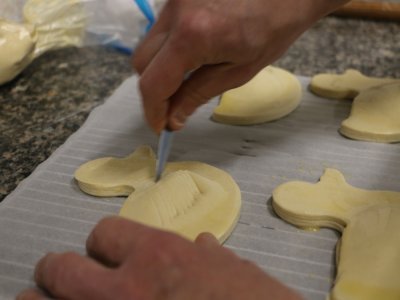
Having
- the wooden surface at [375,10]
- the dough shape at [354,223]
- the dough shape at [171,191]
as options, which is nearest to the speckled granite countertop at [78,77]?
the wooden surface at [375,10]

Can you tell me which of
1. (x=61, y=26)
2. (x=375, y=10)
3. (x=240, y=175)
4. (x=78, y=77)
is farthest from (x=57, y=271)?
(x=375, y=10)

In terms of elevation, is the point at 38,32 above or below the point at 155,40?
below

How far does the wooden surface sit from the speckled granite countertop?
20mm

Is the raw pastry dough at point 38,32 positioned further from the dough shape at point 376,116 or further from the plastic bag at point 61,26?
the dough shape at point 376,116

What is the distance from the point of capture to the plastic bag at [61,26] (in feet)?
3.32

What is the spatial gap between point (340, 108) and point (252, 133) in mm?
182

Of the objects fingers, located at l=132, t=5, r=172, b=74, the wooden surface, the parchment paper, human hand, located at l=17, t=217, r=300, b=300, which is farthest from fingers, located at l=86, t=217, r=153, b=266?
the wooden surface

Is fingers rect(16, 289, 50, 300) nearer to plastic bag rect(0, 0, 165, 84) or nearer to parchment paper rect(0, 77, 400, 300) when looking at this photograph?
parchment paper rect(0, 77, 400, 300)

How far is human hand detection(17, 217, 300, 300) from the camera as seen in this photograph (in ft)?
1.53

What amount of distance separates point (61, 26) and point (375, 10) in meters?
0.76

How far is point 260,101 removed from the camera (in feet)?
3.07

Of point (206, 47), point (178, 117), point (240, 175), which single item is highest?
point (206, 47)

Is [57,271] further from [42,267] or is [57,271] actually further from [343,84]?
[343,84]

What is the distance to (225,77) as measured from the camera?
71cm
